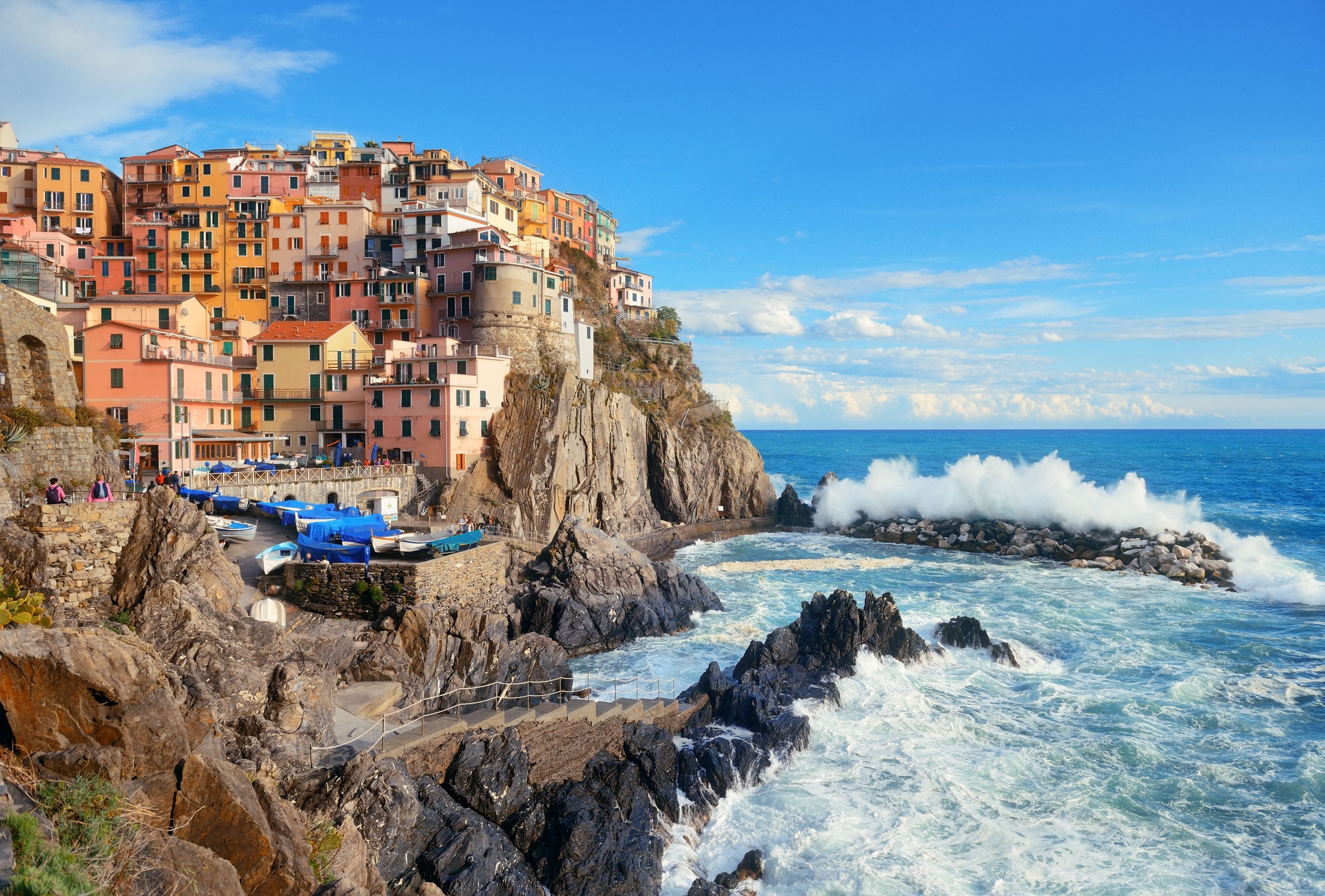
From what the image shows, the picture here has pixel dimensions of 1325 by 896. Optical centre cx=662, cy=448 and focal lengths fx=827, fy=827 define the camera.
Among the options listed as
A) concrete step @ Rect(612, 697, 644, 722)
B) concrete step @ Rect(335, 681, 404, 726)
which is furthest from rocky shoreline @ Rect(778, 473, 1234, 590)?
concrete step @ Rect(335, 681, 404, 726)

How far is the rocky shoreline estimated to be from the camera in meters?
43.8

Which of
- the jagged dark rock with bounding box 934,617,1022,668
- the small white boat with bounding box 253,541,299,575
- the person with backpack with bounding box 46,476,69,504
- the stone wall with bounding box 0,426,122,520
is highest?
the stone wall with bounding box 0,426,122,520

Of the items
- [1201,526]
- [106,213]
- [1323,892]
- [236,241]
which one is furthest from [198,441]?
[1201,526]

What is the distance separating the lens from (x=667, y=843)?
56.1 feet

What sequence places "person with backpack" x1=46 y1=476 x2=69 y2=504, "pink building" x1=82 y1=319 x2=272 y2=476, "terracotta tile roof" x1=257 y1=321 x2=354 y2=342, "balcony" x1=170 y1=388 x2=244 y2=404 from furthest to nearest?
"terracotta tile roof" x1=257 y1=321 x2=354 y2=342 → "balcony" x1=170 y1=388 x2=244 y2=404 → "pink building" x1=82 y1=319 x2=272 y2=476 → "person with backpack" x1=46 y1=476 x2=69 y2=504

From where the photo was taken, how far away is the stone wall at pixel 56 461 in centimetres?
2358

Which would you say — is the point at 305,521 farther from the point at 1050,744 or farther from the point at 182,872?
the point at 1050,744

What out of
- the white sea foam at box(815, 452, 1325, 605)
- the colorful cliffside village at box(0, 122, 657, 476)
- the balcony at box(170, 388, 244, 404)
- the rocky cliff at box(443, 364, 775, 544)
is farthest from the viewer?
the rocky cliff at box(443, 364, 775, 544)

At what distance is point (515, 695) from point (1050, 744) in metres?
14.2

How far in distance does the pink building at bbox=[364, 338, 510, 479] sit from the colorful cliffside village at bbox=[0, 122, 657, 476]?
11 centimetres

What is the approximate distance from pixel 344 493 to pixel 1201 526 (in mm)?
51841

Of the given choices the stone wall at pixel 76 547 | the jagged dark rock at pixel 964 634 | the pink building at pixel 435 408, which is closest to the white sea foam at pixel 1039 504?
the jagged dark rock at pixel 964 634

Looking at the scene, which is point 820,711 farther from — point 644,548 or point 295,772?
point 644,548

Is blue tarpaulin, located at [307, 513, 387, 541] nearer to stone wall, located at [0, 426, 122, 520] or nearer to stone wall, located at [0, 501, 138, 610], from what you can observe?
stone wall, located at [0, 426, 122, 520]
